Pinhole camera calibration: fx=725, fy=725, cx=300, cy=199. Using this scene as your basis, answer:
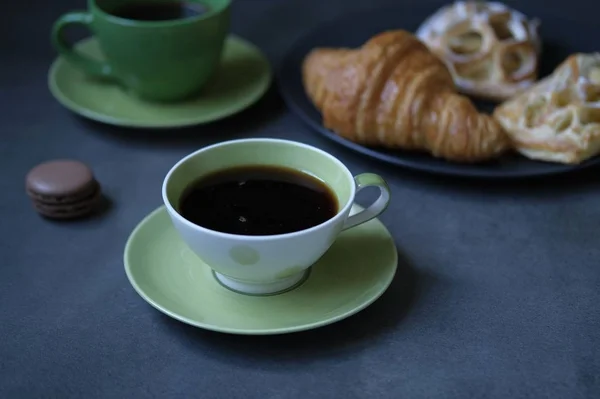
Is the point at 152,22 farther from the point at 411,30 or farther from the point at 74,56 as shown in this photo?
the point at 411,30

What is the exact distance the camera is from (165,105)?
1.16 meters

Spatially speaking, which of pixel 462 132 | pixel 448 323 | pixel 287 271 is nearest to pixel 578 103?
pixel 462 132

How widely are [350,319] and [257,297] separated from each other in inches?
4.0

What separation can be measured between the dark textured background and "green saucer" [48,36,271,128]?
0.10 feet

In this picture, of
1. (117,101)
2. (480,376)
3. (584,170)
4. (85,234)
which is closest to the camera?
(480,376)

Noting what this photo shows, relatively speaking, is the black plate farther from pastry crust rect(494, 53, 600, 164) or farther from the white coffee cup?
the white coffee cup

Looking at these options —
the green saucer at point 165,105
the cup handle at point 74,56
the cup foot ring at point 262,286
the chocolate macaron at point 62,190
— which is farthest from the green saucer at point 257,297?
the cup handle at point 74,56

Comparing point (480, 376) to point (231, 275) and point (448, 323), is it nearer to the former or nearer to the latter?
point (448, 323)

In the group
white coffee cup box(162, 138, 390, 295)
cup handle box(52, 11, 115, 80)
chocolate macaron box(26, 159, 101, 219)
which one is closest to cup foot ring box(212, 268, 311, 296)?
white coffee cup box(162, 138, 390, 295)

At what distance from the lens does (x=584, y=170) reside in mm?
1029

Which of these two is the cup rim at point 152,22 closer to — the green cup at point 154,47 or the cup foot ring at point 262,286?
the green cup at point 154,47

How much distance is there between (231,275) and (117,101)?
0.53 metres

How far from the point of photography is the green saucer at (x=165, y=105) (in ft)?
3.63

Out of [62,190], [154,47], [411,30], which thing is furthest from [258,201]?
[411,30]
